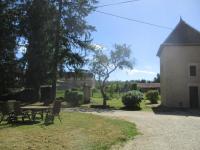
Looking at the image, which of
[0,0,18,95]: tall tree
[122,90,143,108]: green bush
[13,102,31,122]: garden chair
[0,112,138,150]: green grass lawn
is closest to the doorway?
[122,90,143,108]: green bush

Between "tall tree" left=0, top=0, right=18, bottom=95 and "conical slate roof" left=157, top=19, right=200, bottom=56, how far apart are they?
17.2 metres

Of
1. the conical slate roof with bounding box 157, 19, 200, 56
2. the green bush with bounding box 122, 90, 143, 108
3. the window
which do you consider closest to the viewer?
the green bush with bounding box 122, 90, 143, 108

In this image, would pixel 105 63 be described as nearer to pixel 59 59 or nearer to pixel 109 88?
pixel 59 59

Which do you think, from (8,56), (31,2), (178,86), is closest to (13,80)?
(8,56)

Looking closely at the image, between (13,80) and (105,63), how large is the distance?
12374mm

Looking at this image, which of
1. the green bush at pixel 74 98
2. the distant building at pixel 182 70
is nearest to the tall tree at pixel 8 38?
the green bush at pixel 74 98

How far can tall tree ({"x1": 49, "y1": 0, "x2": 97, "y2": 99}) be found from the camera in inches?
1437

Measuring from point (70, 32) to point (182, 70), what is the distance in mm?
14618

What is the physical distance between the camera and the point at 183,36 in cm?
4416

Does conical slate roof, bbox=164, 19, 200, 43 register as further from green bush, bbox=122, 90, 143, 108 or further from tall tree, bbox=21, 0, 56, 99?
tall tree, bbox=21, 0, 56, 99

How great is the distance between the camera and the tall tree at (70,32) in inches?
1437

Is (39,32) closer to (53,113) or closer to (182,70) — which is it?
(182,70)

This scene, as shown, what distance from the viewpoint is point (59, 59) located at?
37.3 metres

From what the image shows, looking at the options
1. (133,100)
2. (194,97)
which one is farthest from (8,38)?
(194,97)
